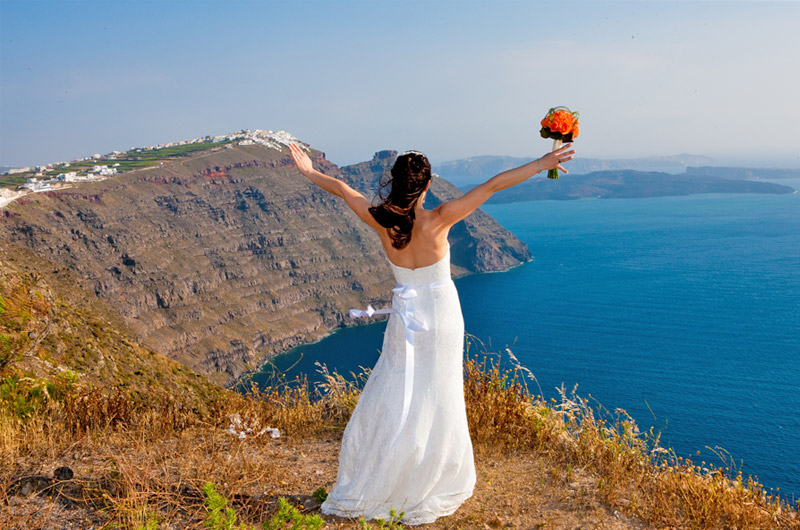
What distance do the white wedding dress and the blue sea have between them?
50.2 feet

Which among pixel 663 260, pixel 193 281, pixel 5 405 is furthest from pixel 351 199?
pixel 663 260

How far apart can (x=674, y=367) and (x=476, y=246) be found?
111 m

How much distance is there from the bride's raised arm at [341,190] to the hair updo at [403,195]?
4.4 inches

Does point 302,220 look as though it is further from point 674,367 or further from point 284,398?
point 284,398

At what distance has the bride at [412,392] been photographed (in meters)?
4.01

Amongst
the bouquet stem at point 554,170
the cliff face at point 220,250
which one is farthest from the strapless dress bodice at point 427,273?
the cliff face at point 220,250

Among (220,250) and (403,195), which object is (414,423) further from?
(220,250)

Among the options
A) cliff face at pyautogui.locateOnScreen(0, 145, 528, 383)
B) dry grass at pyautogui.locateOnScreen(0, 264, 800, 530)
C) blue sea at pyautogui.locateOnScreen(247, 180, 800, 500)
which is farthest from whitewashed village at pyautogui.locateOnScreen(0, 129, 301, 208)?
dry grass at pyautogui.locateOnScreen(0, 264, 800, 530)

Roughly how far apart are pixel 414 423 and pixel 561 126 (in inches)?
102

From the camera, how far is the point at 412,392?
4176 mm

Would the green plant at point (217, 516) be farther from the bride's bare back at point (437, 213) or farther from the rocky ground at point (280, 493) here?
the bride's bare back at point (437, 213)

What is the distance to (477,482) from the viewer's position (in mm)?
4727

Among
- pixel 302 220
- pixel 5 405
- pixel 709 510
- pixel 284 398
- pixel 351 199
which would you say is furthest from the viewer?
pixel 302 220

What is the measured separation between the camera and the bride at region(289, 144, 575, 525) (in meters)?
4.01
